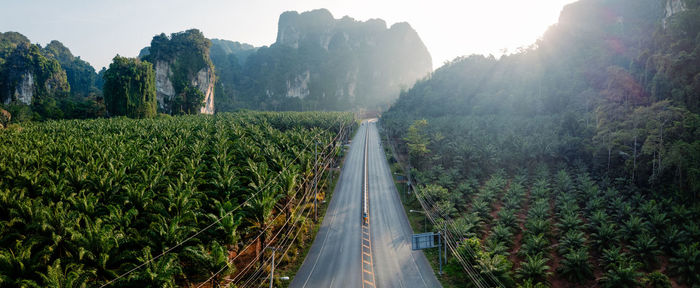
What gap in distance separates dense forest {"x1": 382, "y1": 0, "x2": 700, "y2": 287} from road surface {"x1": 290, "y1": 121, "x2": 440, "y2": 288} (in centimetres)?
461

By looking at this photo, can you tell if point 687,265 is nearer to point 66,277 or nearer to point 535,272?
point 535,272

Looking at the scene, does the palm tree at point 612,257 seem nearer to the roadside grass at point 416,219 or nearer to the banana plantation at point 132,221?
the roadside grass at point 416,219

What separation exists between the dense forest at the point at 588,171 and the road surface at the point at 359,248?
4609 millimetres

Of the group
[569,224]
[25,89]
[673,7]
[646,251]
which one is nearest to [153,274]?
[569,224]

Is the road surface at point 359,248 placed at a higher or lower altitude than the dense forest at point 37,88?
lower

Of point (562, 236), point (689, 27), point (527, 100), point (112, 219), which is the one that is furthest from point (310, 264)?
point (527, 100)

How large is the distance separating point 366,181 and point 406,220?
58.1 feet

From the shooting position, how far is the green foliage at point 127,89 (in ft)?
302

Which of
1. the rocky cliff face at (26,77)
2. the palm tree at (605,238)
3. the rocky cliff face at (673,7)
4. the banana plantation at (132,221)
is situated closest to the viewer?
the banana plantation at (132,221)

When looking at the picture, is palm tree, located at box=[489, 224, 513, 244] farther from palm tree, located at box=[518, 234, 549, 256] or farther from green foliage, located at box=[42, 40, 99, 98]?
green foliage, located at box=[42, 40, 99, 98]

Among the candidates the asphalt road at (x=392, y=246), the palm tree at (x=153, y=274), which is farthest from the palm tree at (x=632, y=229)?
the palm tree at (x=153, y=274)

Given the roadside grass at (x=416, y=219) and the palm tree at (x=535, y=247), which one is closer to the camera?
the roadside grass at (x=416, y=219)

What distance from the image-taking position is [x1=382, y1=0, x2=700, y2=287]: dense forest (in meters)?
30.8

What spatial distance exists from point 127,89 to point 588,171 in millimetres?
115774
